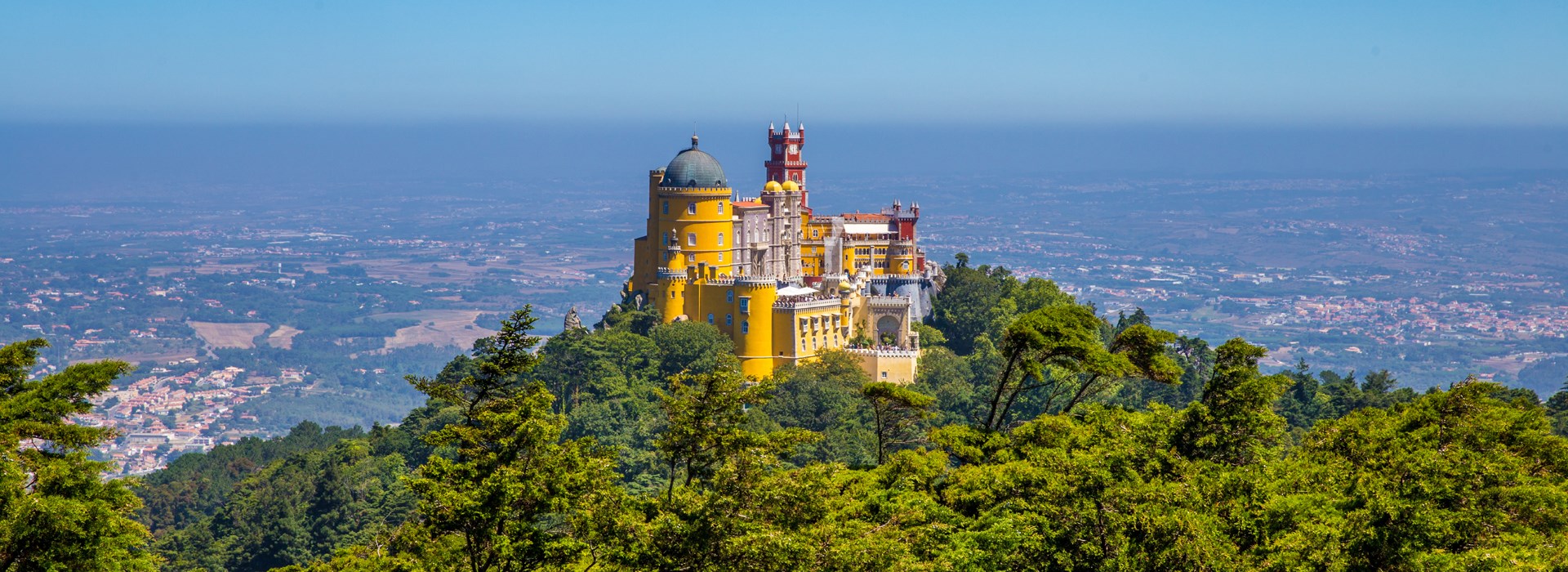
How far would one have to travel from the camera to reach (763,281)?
8419 centimetres

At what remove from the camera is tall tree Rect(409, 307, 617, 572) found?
31484 millimetres

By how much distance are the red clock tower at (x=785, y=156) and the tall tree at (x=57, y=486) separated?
6346 centimetres

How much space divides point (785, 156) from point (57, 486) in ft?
222

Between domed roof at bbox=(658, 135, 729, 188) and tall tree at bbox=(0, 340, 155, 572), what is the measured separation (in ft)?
161

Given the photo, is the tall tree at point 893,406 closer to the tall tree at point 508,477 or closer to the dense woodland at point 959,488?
the dense woodland at point 959,488

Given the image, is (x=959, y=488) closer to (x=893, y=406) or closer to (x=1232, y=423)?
(x=1232, y=423)

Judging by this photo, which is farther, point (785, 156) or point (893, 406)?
point (785, 156)

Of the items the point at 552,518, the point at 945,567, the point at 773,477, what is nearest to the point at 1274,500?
the point at 945,567

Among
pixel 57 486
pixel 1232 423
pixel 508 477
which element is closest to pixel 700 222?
pixel 1232 423

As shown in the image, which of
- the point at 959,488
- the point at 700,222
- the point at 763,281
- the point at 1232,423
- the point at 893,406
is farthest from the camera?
the point at 700,222

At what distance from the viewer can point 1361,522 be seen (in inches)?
1325

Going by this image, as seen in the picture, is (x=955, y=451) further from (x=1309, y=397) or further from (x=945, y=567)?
(x=1309, y=397)

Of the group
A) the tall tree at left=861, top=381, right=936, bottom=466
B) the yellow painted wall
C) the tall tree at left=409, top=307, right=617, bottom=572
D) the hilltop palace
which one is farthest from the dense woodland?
the yellow painted wall

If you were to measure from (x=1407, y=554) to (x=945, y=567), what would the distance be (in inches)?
325
